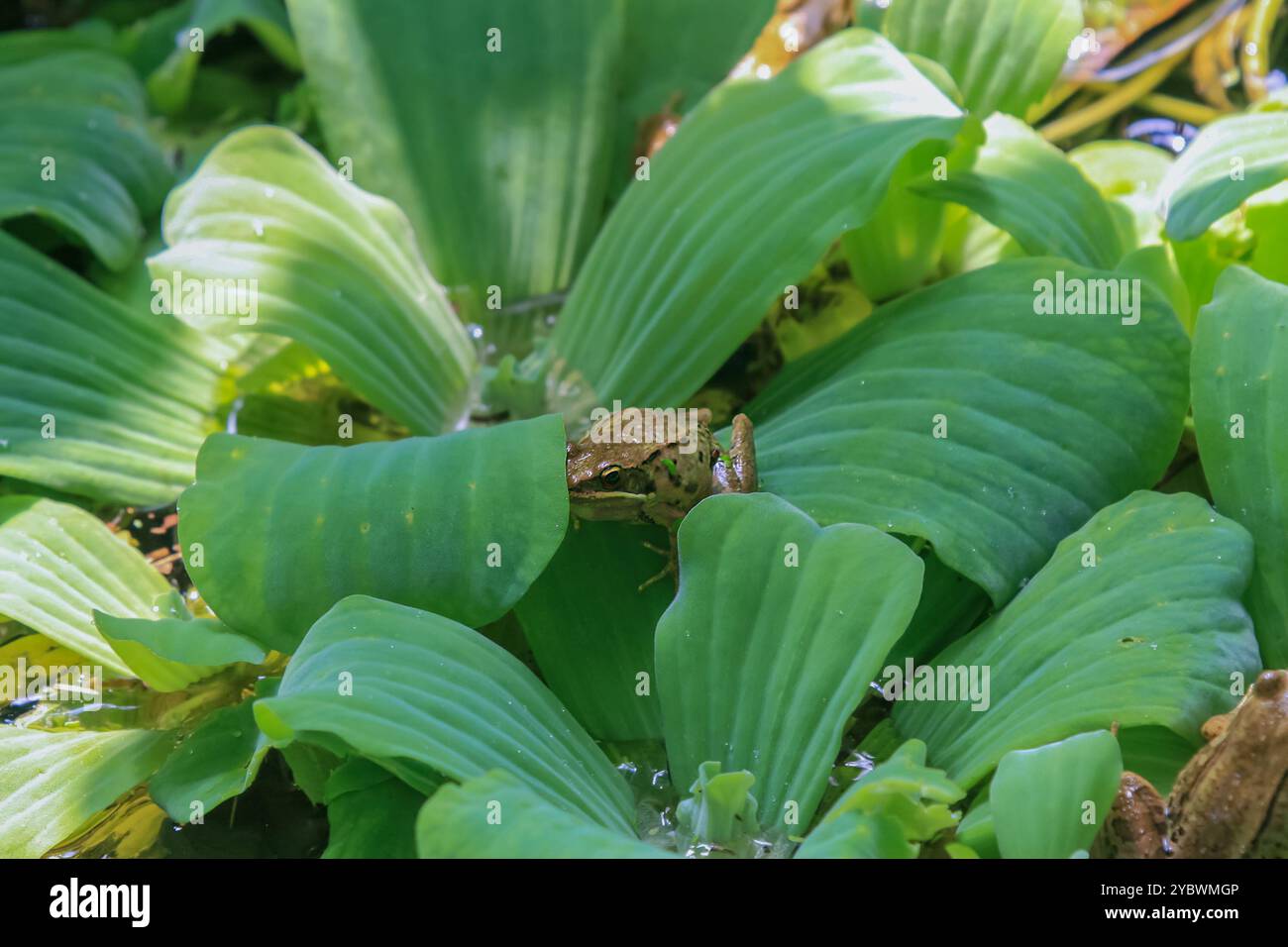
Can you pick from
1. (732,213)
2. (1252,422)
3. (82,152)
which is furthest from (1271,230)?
(82,152)

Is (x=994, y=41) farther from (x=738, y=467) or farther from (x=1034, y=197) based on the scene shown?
(x=738, y=467)

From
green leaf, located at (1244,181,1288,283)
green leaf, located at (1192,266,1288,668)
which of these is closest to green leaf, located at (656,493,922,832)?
green leaf, located at (1192,266,1288,668)

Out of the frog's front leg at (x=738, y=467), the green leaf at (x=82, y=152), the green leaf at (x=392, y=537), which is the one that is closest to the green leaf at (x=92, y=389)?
the green leaf at (x=82, y=152)

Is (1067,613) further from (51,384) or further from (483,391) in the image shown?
(51,384)

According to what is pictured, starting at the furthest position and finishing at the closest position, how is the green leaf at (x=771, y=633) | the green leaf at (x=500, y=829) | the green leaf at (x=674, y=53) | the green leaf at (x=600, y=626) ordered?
1. the green leaf at (x=674, y=53)
2. the green leaf at (x=600, y=626)
3. the green leaf at (x=771, y=633)
4. the green leaf at (x=500, y=829)

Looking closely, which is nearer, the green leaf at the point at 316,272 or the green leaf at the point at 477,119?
the green leaf at the point at 316,272

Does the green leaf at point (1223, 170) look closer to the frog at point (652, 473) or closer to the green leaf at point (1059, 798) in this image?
the frog at point (652, 473)

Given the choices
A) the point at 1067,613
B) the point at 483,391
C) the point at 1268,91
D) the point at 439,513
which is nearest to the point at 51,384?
the point at 483,391
